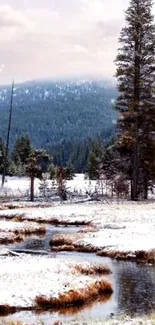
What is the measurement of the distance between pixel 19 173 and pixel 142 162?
51.0m

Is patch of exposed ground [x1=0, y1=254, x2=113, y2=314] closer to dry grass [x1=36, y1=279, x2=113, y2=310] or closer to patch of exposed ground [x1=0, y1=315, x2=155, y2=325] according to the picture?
dry grass [x1=36, y1=279, x2=113, y2=310]

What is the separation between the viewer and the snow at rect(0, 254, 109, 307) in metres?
15.7

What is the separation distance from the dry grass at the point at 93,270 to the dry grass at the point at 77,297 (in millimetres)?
2056

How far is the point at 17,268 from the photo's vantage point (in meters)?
19.6

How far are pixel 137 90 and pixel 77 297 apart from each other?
38716 millimetres

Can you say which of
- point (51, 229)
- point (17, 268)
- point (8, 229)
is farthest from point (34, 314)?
point (51, 229)

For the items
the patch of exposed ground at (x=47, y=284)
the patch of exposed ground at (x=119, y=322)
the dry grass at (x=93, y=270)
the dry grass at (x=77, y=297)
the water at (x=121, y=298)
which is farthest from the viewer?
the dry grass at (x=93, y=270)

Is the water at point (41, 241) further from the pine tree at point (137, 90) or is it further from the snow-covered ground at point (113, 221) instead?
the pine tree at point (137, 90)

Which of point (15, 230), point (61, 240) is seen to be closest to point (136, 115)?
point (15, 230)

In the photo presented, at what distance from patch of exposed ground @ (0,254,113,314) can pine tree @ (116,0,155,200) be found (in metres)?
31.8

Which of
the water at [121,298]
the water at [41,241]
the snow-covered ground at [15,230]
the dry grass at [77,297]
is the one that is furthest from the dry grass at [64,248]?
the dry grass at [77,297]

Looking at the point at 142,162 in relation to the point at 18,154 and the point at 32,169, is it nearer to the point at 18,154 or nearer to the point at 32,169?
the point at 32,169

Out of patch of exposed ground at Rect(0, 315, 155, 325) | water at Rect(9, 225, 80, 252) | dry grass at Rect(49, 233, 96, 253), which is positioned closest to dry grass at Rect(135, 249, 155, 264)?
dry grass at Rect(49, 233, 96, 253)

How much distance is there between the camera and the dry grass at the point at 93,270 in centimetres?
2005
